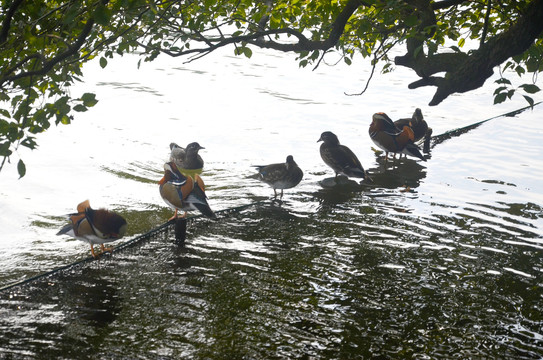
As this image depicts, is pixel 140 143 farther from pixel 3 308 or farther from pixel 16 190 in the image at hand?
pixel 3 308

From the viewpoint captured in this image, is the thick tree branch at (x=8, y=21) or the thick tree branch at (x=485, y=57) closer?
the thick tree branch at (x=8, y=21)

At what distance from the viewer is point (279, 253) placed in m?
10.1

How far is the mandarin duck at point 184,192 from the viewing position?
1088 cm

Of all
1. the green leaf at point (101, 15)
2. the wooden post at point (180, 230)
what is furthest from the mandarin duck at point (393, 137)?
the green leaf at point (101, 15)

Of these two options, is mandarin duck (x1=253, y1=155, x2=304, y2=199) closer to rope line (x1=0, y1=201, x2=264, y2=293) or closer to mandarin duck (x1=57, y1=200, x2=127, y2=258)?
→ rope line (x1=0, y1=201, x2=264, y2=293)

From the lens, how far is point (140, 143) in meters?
18.0

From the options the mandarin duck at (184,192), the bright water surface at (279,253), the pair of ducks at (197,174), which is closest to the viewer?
the bright water surface at (279,253)

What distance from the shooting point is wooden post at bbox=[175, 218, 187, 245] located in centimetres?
1017

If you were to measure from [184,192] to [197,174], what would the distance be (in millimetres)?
3239

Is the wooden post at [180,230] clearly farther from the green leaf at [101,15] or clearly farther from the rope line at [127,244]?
the green leaf at [101,15]

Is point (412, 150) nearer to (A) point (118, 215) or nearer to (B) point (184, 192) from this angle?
(B) point (184, 192)

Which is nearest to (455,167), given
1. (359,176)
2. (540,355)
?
(359,176)

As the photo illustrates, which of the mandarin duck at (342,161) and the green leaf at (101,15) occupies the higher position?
the green leaf at (101,15)

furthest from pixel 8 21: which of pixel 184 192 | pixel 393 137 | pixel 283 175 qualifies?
pixel 393 137
